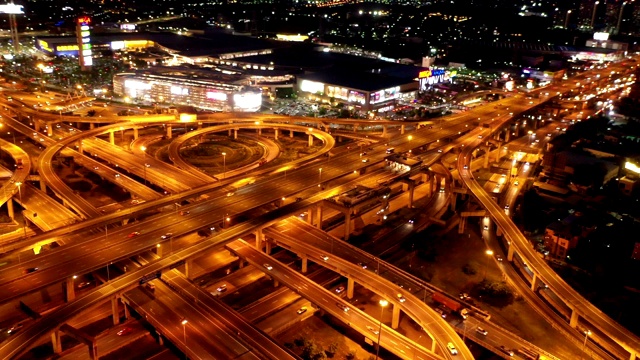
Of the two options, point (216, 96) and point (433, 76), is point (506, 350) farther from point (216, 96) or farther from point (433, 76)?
point (433, 76)

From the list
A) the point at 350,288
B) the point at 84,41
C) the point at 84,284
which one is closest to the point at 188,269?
the point at 84,284

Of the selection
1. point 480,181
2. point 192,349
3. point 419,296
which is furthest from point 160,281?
point 480,181

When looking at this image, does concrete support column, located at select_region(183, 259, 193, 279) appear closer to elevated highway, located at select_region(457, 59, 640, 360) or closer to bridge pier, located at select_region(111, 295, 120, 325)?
bridge pier, located at select_region(111, 295, 120, 325)

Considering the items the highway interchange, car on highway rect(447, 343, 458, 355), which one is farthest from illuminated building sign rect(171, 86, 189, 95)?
car on highway rect(447, 343, 458, 355)

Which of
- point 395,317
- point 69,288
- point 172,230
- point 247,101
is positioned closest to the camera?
point 69,288

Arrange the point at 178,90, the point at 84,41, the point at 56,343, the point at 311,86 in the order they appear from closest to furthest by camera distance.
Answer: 1. the point at 56,343
2. the point at 178,90
3. the point at 311,86
4. the point at 84,41

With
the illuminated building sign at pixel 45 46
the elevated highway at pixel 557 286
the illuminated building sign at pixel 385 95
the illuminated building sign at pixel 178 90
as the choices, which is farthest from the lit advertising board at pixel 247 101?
the illuminated building sign at pixel 45 46
